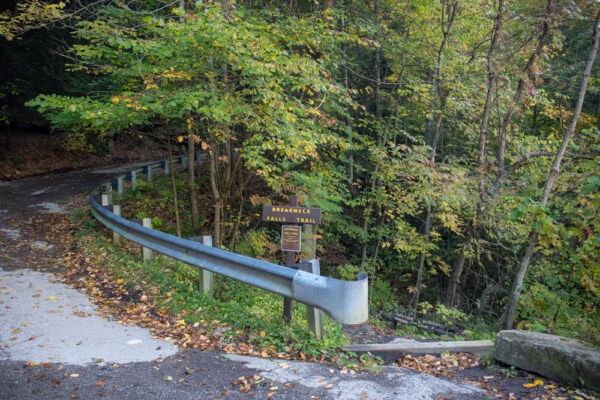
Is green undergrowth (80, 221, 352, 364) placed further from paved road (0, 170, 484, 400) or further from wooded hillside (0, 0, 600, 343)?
wooded hillside (0, 0, 600, 343)

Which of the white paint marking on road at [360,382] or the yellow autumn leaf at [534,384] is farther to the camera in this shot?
the yellow autumn leaf at [534,384]

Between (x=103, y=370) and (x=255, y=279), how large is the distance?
1730mm

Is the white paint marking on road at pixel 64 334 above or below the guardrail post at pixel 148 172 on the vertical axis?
below

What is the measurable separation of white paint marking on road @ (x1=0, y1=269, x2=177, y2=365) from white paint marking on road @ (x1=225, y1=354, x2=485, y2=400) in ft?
3.57

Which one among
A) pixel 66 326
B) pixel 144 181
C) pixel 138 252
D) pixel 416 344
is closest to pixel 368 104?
pixel 144 181

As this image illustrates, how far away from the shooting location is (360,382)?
335 cm

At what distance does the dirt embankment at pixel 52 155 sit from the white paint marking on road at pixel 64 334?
15.7m

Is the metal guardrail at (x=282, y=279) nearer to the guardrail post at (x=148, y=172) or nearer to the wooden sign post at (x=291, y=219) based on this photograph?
the wooden sign post at (x=291, y=219)

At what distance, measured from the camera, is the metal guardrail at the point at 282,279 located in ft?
11.0

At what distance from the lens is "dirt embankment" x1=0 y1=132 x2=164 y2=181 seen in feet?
62.6

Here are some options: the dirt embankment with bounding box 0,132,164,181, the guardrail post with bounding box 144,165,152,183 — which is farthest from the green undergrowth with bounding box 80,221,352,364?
the dirt embankment with bounding box 0,132,164,181

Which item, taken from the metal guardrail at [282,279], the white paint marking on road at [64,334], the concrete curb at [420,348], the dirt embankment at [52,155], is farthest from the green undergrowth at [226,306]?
the dirt embankment at [52,155]

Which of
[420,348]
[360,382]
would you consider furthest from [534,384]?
[360,382]

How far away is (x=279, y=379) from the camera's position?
3299mm
